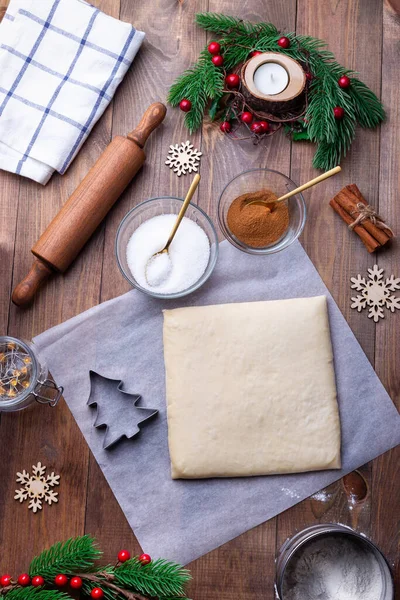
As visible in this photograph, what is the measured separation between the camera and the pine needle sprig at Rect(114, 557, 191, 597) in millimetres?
1164

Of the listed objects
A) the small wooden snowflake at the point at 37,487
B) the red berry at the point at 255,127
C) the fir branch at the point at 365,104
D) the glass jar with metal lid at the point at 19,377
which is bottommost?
the small wooden snowflake at the point at 37,487

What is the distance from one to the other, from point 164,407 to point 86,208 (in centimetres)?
41

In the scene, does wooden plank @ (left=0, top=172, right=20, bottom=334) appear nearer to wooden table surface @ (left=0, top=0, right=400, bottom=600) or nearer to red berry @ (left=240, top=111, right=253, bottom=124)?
wooden table surface @ (left=0, top=0, right=400, bottom=600)

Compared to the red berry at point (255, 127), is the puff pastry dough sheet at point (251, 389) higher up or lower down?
lower down

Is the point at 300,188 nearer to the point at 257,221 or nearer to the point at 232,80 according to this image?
the point at 257,221

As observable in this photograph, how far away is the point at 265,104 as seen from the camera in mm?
1277

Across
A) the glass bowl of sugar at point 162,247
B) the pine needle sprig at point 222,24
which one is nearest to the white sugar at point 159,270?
the glass bowl of sugar at point 162,247

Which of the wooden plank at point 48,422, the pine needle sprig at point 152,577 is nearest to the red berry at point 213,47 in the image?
the wooden plank at point 48,422

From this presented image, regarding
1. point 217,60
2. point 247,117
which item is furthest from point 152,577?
point 217,60

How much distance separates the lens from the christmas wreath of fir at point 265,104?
1287 millimetres

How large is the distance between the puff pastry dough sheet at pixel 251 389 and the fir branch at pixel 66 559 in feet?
0.68

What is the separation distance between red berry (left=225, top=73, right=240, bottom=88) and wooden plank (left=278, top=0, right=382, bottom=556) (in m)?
0.17

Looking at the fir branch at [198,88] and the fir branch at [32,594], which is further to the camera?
the fir branch at [198,88]

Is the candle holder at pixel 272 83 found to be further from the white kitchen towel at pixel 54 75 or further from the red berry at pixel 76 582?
the red berry at pixel 76 582
